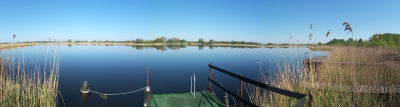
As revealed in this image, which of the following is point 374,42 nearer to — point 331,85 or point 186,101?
point 331,85

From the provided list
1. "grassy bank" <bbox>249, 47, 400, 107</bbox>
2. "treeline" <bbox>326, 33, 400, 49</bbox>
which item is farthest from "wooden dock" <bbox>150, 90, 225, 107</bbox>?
"treeline" <bbox>326, 33, 400, 49</bbox>

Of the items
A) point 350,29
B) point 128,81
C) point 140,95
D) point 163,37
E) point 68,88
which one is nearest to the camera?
point 350,29

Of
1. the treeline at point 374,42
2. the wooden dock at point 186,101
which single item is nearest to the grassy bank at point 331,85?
the wooden dock at point 186,101

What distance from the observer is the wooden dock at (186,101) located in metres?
5.30

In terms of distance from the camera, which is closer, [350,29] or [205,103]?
[350,29]

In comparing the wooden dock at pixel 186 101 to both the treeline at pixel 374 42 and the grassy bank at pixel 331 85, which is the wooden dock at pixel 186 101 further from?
the treeline at pixel 374 42

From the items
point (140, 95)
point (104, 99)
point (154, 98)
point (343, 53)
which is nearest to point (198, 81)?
point (140, 95)

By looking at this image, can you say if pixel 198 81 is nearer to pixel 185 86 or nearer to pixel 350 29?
pixel 185 86

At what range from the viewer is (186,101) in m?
5.65

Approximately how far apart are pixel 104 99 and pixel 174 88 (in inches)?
168

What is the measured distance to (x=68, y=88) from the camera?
449 inches

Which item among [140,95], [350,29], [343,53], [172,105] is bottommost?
[140,95]

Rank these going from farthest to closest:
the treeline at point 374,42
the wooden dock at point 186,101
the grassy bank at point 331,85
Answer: the treeline at point 374,42 < the wooden dock at point 186,101 < the grassy bank at point 331,85

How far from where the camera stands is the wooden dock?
5.30 meters
